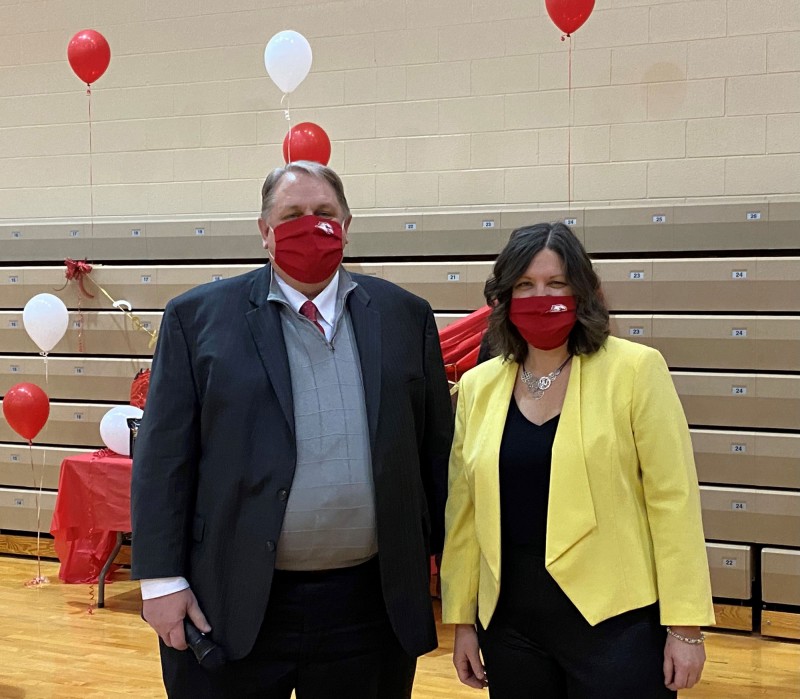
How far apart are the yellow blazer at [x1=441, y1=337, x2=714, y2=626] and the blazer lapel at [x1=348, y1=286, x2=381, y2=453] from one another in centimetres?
25

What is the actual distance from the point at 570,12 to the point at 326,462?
3.36m

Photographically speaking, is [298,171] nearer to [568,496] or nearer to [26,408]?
[568,496]

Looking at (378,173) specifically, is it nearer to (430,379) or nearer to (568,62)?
(568,62)

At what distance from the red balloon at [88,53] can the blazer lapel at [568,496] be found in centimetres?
443

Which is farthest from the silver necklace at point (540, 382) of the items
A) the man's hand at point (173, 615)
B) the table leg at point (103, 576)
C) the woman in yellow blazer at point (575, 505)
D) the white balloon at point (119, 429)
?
the table leg at point (103, 576)

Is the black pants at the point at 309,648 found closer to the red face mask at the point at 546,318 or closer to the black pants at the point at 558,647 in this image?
the black pants at the point at 558,647

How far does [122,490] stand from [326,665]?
126 inches

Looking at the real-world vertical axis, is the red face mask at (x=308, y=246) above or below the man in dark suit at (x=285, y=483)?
above

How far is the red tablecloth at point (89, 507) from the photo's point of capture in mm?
4789

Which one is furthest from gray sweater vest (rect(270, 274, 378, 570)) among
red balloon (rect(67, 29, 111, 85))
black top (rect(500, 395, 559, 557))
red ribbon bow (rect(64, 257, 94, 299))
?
red ribbon bow (rect(64, 257, 94, 299))

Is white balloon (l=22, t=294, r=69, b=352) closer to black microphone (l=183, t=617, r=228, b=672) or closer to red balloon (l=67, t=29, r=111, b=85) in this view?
red balloon (l=67, t=29, r=111, b=85)

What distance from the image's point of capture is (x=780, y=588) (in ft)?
14.7

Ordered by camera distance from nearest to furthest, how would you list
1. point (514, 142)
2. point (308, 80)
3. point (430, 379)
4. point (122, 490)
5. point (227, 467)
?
point (227, 467), point (430, 379), point (122, 490), point (514, 142), point (308, 80)

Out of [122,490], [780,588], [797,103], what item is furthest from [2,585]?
[797,103]
